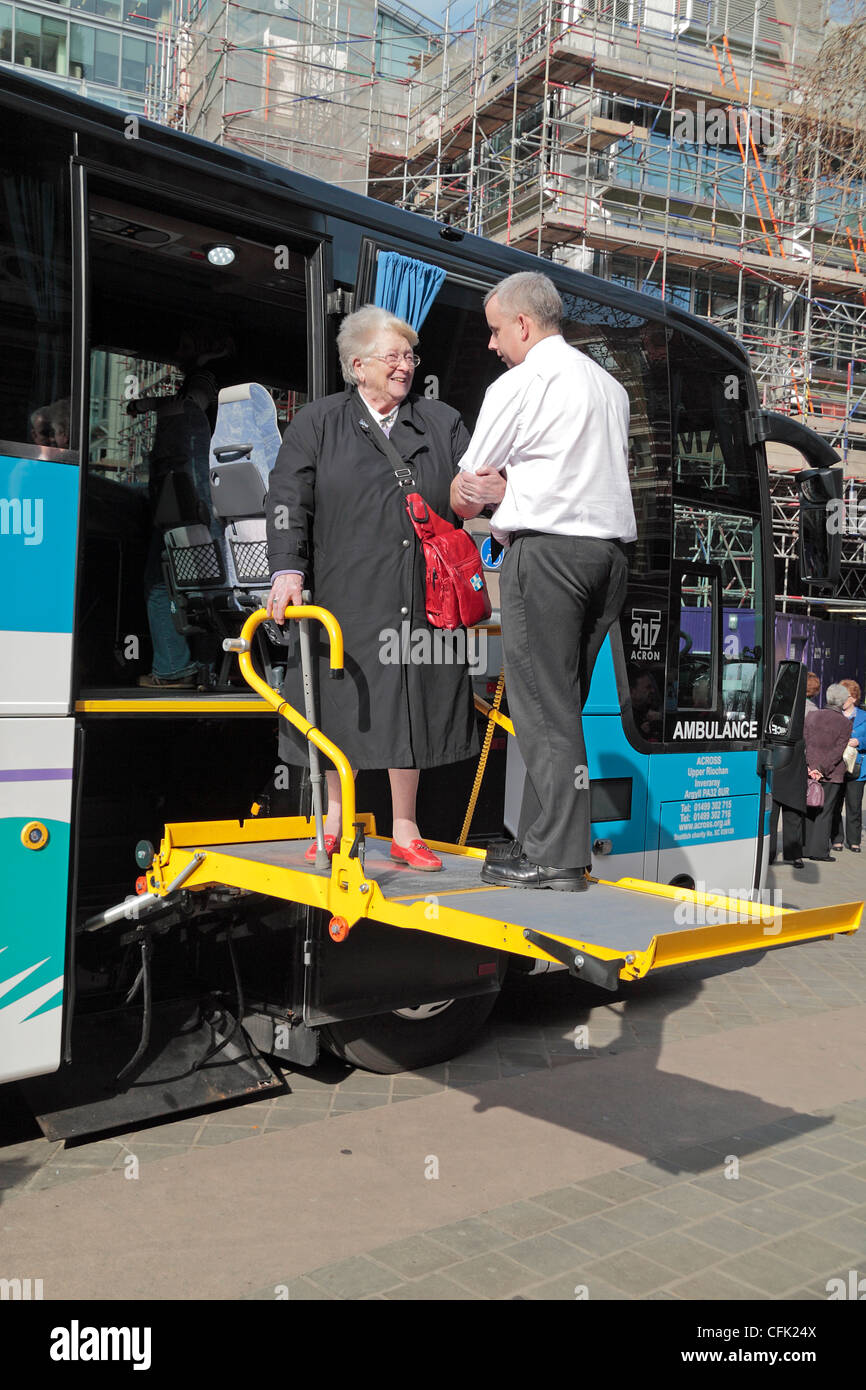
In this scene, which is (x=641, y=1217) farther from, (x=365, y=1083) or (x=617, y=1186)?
(x=365, y=1083)

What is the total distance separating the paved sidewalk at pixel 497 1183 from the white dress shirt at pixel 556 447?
2.11 meters

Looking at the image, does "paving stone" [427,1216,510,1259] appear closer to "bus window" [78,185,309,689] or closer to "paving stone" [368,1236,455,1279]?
"paving stone" [368,1236,455,1279]

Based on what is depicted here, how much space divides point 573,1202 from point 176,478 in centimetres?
381

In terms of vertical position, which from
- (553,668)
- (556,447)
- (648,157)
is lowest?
(553,668)

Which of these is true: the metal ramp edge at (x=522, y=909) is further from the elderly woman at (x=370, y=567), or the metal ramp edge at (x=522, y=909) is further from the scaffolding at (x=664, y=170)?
the scaffolding at (x=664, y=170)

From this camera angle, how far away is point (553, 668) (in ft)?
12.2

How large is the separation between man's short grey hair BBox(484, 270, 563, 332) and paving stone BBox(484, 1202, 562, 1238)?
2.74 meters

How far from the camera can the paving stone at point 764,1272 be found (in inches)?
136

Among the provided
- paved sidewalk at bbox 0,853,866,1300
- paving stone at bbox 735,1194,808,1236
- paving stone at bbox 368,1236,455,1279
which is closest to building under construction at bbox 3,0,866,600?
paved sidewalk at bbox 0,853,866,1300

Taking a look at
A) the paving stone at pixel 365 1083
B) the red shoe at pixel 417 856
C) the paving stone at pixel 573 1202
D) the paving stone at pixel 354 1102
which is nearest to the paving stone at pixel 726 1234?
the paving stone at pixel 573 1202

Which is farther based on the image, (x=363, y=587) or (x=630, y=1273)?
(x=363, y=587)

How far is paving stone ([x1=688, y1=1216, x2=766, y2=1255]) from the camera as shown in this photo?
372 centimetres

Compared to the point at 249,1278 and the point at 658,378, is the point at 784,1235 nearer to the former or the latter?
the point at 249,1278

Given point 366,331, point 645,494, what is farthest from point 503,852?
point 645,494
